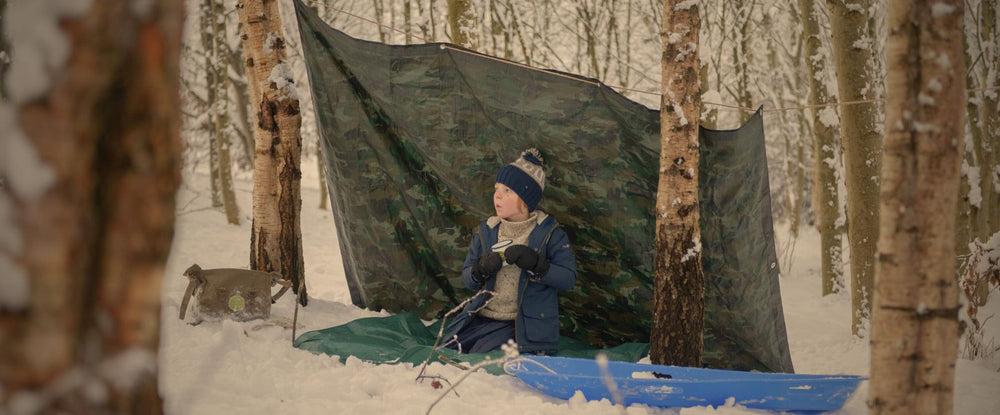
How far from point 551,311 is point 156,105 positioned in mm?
2826

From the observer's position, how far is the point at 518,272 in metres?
3.49

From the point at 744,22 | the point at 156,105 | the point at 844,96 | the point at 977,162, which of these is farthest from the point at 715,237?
the point at 744,22

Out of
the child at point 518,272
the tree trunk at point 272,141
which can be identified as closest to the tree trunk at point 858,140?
the child at point 518,272

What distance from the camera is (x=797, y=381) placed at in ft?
8.00

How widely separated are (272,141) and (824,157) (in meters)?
5.60

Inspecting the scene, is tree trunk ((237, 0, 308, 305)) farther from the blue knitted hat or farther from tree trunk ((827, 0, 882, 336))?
tree trunk ((827, 0, 882, 336))

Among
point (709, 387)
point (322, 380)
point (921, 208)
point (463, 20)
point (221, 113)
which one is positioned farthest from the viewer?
point (221, 113)

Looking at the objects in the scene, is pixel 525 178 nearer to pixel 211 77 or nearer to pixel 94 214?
pixel 94 214

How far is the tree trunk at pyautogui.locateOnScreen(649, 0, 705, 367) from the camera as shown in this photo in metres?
3.07

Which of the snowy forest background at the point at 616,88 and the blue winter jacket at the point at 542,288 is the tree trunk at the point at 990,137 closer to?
the snowy forest background at the point at 616,88

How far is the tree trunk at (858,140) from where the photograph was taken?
466cm

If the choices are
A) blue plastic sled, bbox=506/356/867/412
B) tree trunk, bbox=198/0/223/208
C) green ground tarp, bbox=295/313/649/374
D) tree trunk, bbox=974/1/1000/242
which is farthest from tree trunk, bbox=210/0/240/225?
tree trunk, bbox=974/1/1000/242

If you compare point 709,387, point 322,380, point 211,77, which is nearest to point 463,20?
point 322,380

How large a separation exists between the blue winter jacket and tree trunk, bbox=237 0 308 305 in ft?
4.35
